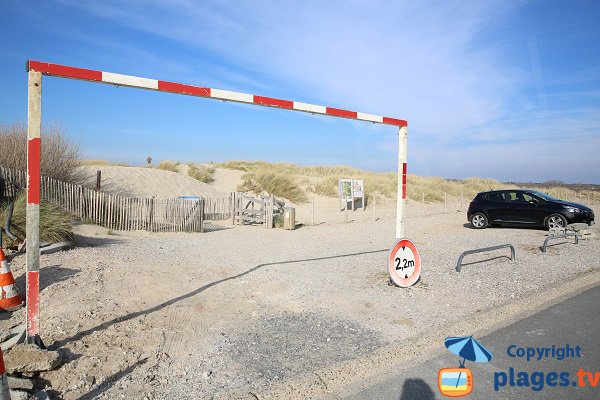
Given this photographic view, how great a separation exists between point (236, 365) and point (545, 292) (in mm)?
5325

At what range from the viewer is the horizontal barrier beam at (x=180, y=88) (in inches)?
171

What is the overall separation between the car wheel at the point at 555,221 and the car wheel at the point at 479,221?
6.99 ft

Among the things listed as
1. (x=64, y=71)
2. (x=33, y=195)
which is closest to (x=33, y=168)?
(x=33, y=195)

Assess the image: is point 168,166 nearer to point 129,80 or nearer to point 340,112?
point 340,112

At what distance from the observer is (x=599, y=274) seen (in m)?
8.25

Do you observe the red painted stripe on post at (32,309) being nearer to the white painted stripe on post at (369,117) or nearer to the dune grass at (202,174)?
the white painted stripe on post at (369,117)

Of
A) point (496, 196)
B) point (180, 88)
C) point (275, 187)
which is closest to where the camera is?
point (180, 88)

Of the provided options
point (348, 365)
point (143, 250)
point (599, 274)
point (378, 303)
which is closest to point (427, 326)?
point (378, 303)

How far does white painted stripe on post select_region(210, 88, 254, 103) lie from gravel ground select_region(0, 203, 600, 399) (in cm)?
282

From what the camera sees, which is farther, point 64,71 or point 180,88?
point 180,88

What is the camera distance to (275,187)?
28328 millimetres

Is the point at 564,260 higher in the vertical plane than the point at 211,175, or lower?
lower

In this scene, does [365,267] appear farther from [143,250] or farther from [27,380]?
[27,380]

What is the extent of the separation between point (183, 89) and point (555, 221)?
14.4 metres
